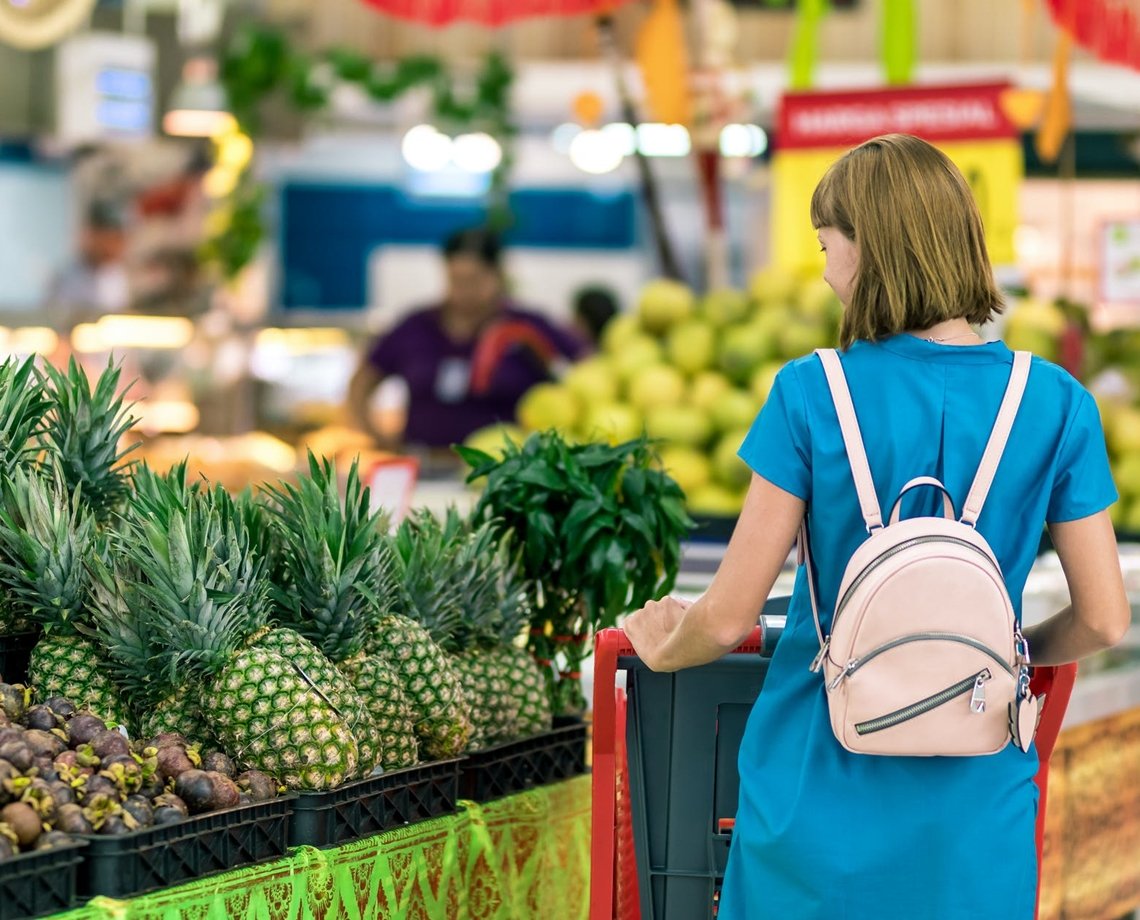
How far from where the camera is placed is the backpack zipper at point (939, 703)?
209cm

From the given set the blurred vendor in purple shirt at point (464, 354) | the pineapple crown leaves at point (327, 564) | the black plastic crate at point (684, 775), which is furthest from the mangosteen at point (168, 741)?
the blurred vendor in purple shirt at point (464, 354)

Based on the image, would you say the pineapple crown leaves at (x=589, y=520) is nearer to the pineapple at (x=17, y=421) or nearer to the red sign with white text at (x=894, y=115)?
the pineapple at (x=17, y=421)

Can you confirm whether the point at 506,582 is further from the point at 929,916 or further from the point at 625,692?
the point at 929,916

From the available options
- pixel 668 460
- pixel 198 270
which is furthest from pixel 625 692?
pixel 198 270

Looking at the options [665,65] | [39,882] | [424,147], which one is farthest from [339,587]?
[424,147]

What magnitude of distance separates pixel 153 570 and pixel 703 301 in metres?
3.63

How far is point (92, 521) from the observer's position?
2.74 m

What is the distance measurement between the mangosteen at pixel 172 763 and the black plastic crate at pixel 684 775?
0.67 metres

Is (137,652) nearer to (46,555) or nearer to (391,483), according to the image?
(46,555)

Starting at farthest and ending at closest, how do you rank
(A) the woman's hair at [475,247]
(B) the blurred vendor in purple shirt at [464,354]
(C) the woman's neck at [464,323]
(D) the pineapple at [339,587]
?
(C) the woman's neck at [464,323], (A) the woman's hair at [475,247], (B) the blurred vendor in purple shirt at [464,354], (D) the pineapple at [339,587]

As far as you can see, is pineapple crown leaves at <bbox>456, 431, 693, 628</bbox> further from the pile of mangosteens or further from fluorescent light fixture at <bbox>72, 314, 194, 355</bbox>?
fluorescent light fixture at <bbox>72, 314, 194, 355</bbox>

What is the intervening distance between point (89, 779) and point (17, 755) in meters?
0.11

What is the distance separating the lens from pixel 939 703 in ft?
6.85

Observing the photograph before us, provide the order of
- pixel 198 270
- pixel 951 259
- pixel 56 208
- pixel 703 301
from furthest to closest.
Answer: pixel 56 208
pixel 198 270
pixel 703 301
pixel 951 259
